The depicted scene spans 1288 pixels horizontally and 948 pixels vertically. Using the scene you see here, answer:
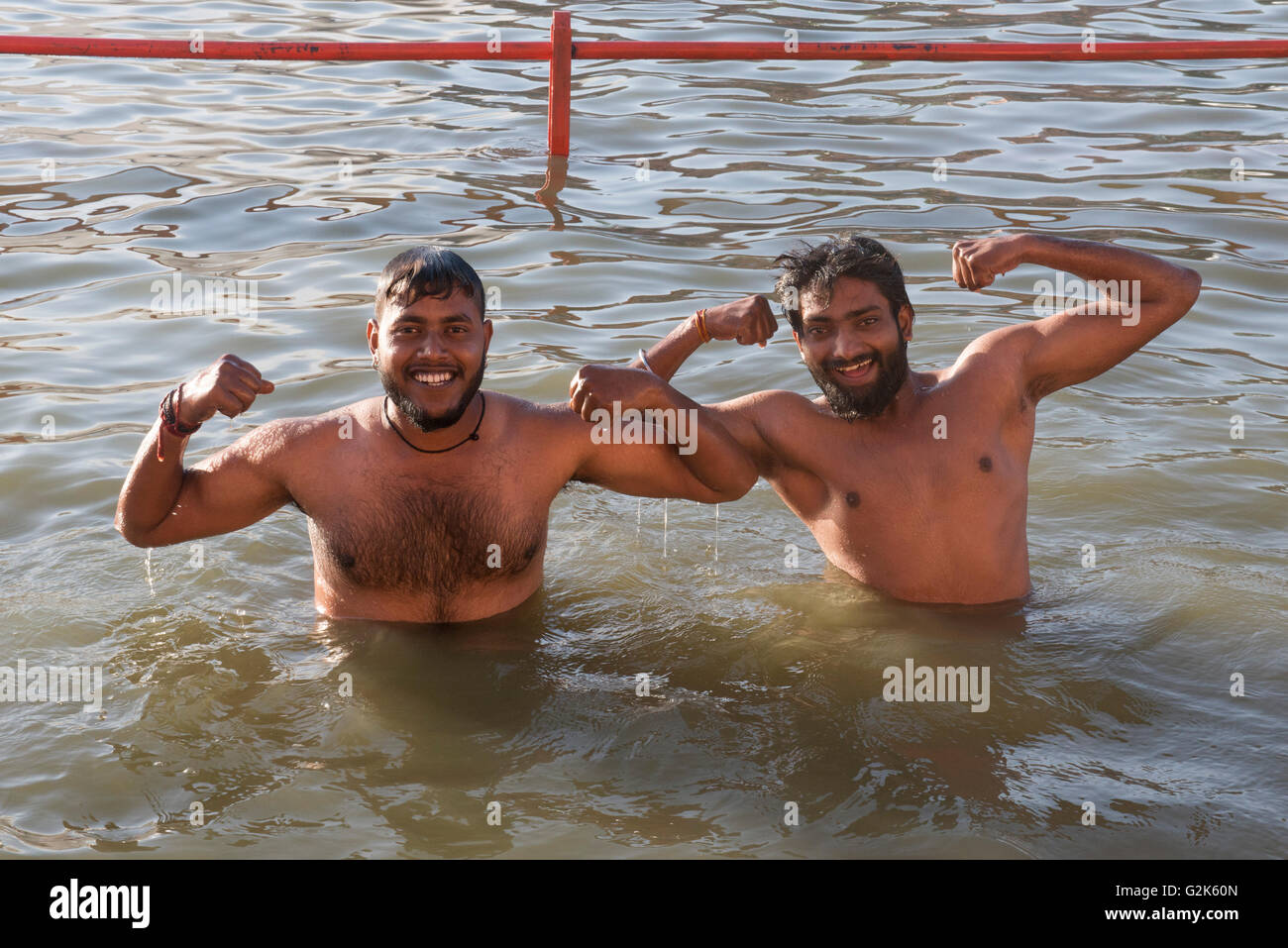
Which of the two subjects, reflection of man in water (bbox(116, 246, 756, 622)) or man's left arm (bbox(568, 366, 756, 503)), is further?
man's left arm (bbox(568, 366, 756, 503))

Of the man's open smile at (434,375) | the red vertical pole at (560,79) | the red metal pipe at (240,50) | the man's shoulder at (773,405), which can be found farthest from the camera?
the red vertical pole at (560,79)

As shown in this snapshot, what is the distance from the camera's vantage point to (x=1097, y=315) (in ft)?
15.5

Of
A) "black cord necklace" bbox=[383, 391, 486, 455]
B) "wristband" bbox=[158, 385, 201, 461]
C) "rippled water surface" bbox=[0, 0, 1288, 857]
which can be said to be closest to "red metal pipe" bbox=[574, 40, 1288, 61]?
"rippled water surface" bbox=[0, 0, 1288, 857]

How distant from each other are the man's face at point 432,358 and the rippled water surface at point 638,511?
0.76m

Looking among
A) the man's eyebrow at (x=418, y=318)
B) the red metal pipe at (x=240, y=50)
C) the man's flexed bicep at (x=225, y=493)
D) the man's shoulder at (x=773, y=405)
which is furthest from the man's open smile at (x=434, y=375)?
the red metal pipe at (x=240, y=50)

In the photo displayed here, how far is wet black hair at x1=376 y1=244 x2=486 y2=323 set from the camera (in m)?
4.17

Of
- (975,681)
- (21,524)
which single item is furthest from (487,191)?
(975,681)

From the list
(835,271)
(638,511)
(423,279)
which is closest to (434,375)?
(423,279)

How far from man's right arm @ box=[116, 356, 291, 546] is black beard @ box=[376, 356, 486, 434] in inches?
15.2

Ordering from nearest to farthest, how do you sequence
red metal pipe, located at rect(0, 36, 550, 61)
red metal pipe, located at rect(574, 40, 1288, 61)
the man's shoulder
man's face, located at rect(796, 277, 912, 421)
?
man's face, located at rect(796, 277, 912, 421)
the man's shoulder
red metal pipe, located at rect(0, 36, 550, 61)
red metal pipe, located at rect(574, 40, 1288, 61)

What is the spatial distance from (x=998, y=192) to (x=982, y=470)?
211 inches

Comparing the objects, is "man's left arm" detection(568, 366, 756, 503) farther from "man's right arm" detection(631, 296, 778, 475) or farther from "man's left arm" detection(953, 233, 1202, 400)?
"man's left arm" detection(953, 233, 1202, 400)

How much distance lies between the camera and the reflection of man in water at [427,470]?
416cm

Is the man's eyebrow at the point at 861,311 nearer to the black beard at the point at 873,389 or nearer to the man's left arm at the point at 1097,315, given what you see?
the black beard at the point at 873,389
